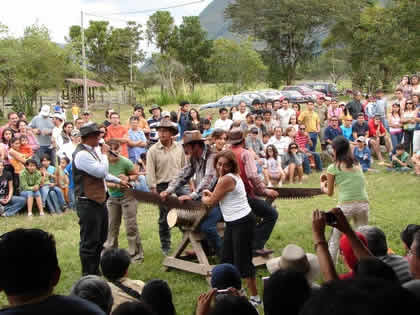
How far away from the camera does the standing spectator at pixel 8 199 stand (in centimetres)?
992

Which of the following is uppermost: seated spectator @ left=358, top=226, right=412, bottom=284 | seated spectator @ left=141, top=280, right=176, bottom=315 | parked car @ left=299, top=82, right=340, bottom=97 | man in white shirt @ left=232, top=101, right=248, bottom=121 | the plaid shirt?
parked car @ left=299, top=82, right=340, bottom=97

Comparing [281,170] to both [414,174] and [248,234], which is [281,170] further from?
[248,234]

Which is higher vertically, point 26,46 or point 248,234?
point 26,46

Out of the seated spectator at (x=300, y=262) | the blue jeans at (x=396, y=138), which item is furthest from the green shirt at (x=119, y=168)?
the blue jeans at (x=396, y=138)

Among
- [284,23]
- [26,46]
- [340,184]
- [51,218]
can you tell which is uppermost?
[284,23]

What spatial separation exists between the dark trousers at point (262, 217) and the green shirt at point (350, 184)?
85 centimetres

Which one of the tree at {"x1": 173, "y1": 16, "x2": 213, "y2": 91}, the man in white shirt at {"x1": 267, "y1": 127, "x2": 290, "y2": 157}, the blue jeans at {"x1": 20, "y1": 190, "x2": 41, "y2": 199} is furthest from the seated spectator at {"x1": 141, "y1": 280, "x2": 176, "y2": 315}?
the tree at {"x1": 173, "y1": 16, "x2": 213, "y2": 91}

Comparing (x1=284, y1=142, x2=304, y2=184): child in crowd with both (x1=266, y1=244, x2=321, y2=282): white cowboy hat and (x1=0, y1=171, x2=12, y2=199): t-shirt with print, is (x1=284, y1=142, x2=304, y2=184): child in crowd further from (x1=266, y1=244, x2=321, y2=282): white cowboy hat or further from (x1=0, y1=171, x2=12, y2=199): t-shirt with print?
(x1=266, y1=244, x2=321, y2=282): white cowboy hat

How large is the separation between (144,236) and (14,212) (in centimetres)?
333

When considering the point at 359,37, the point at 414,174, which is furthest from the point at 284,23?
the point at 414,174

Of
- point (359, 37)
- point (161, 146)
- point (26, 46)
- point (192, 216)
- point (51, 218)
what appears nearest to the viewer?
point (192, 216)

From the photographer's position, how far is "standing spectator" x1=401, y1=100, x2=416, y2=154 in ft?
44.6

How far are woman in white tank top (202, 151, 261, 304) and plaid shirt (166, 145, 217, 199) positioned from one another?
2.68 ft

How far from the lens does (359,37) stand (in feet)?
146
